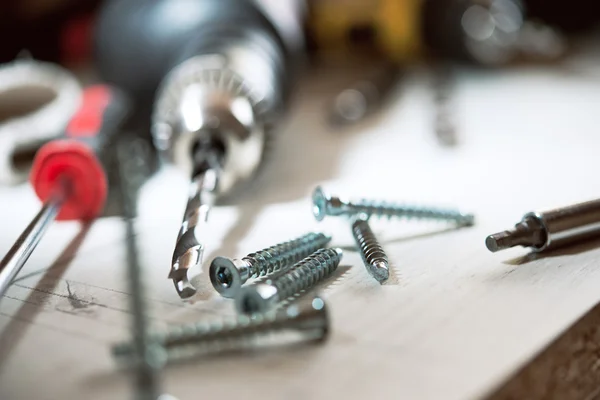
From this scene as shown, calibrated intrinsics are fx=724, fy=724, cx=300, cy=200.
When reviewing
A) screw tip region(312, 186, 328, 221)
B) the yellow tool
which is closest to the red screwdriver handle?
screw tip region(312, 186, 328, 221)

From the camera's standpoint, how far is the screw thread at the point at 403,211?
20.6 inches

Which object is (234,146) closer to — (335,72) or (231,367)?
(231,367)

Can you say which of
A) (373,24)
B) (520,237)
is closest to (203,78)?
(520,237)

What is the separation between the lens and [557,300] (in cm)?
41

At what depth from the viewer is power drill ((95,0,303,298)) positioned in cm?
58

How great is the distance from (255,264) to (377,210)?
12 cm

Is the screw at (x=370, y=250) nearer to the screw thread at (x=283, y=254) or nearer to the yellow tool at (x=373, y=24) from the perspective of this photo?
the screw thread at (x=283, y=254)

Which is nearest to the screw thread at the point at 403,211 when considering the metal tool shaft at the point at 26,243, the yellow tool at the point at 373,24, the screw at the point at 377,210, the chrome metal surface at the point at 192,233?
the screw at the point at 377,210

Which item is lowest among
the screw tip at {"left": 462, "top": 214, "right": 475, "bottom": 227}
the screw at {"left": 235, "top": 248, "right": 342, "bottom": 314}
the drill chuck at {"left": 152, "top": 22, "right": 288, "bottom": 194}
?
the screw at {"left": 235, "top": 248, "right": 342, "bottom": 314}

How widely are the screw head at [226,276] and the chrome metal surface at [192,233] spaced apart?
2cm

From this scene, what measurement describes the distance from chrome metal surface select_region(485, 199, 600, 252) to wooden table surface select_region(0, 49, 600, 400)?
1cm

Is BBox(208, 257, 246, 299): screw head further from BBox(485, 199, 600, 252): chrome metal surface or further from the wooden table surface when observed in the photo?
BBox(485, 199, 600, 252): chrome metal surface

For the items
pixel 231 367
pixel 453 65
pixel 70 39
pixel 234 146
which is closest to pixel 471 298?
pixel 231 367

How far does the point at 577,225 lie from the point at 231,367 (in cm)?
25
